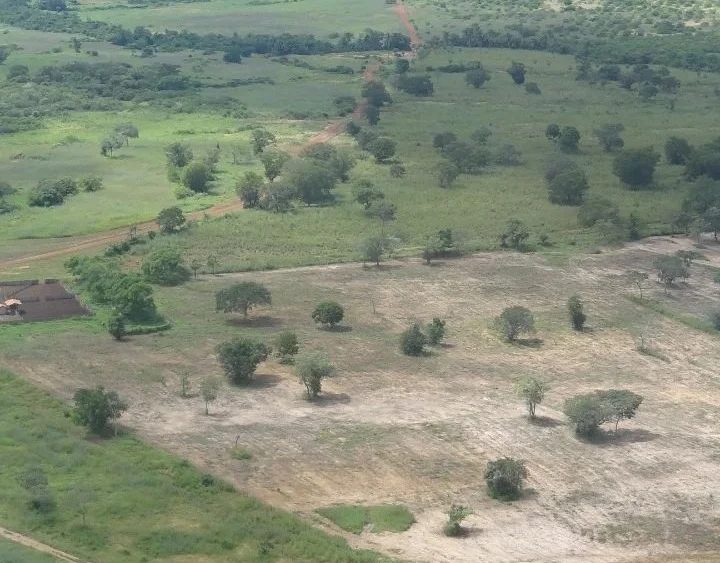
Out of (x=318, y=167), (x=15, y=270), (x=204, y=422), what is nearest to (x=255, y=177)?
(x=318, y=167)

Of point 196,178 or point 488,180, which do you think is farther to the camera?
point 488,180

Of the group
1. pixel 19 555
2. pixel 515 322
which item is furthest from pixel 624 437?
pixel 19 555

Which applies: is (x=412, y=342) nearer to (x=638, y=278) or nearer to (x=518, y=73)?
(x=638, y=278)

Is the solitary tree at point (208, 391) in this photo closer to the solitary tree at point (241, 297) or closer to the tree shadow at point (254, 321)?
the tree shadow at point (254, 321)

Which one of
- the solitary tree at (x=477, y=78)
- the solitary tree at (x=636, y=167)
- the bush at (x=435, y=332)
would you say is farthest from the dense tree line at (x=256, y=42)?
the bush at (x=435, y=332)

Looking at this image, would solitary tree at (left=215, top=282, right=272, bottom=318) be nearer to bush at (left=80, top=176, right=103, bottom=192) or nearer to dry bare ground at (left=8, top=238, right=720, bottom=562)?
dry bare ground at (left=8, top=238, right=720, bottom=562)

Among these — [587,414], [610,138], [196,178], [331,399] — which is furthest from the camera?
[610,138]
